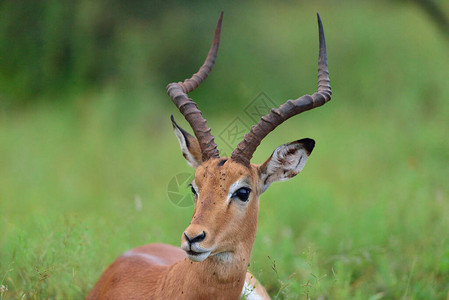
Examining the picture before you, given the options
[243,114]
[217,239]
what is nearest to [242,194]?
[217,239]

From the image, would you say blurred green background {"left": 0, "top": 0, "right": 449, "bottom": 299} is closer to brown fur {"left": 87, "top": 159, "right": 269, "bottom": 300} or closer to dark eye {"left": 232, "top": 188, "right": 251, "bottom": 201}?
brown fur {"left": 87, "top": 159, "right": 269, "bottom": 300}

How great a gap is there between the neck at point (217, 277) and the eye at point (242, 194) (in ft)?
0.96

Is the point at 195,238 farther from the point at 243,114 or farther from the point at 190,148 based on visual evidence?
the point at 243,114

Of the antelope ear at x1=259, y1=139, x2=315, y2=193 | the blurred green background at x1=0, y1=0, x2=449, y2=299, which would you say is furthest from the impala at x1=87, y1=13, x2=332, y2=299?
the blurred green background at x1=0, y1=0, x2=449, y2=299

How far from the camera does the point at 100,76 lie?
424 inches

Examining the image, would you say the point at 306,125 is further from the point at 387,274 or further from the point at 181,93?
the point at 181,93

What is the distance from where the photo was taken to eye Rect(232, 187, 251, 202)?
3.57 metres

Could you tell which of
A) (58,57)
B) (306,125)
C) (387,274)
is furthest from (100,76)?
(387,274)

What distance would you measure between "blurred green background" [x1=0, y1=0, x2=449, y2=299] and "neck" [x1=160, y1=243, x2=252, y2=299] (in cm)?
208

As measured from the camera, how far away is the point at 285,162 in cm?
393

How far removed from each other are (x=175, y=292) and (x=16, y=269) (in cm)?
169

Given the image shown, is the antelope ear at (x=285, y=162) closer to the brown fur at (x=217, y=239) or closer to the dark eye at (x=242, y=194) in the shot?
the brown fur at (x=217, y=239)

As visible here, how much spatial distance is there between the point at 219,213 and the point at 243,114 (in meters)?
7.01

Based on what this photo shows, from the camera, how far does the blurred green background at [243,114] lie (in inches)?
254
